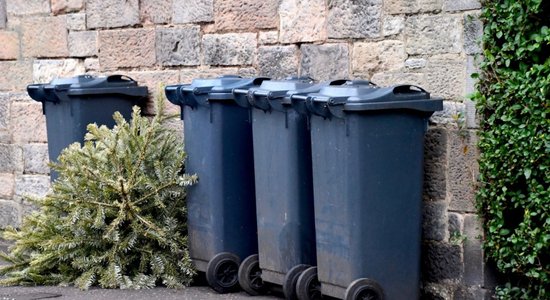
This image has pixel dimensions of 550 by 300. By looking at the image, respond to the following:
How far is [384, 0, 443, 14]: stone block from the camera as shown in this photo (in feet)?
22.0

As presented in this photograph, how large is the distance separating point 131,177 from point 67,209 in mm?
516

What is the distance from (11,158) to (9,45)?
3.20 ft

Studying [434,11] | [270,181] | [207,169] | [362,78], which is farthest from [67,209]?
[434,11]

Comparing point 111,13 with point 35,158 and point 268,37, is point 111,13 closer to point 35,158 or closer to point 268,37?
point 35,158

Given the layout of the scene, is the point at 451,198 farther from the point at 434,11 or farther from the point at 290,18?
the point at 290,18

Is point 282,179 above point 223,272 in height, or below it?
above

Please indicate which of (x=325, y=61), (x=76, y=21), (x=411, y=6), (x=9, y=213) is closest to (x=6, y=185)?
(x=9, y=213)

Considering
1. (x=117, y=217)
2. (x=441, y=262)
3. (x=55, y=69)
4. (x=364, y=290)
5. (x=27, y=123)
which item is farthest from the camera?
(x=27, y=123)

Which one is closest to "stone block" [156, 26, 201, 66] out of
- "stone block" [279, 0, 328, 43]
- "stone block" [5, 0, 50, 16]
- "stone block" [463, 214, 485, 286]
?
"stone block" [279, 0, 328, 43]

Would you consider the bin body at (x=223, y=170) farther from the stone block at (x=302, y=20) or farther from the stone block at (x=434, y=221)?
the stone block at (x=434, y=221)

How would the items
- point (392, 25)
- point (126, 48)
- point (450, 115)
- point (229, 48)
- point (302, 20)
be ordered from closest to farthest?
1. point (450, 115)
2. point (392, 25)
3. point (302, 20)
4. point (229, 48)
5. point (126, 48)

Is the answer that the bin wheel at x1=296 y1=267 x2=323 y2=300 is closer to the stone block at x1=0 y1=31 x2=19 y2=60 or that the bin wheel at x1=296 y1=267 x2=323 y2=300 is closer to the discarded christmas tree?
the discarded christmas tree

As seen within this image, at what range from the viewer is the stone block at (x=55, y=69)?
9312 millimetres

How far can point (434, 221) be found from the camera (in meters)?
6.71
